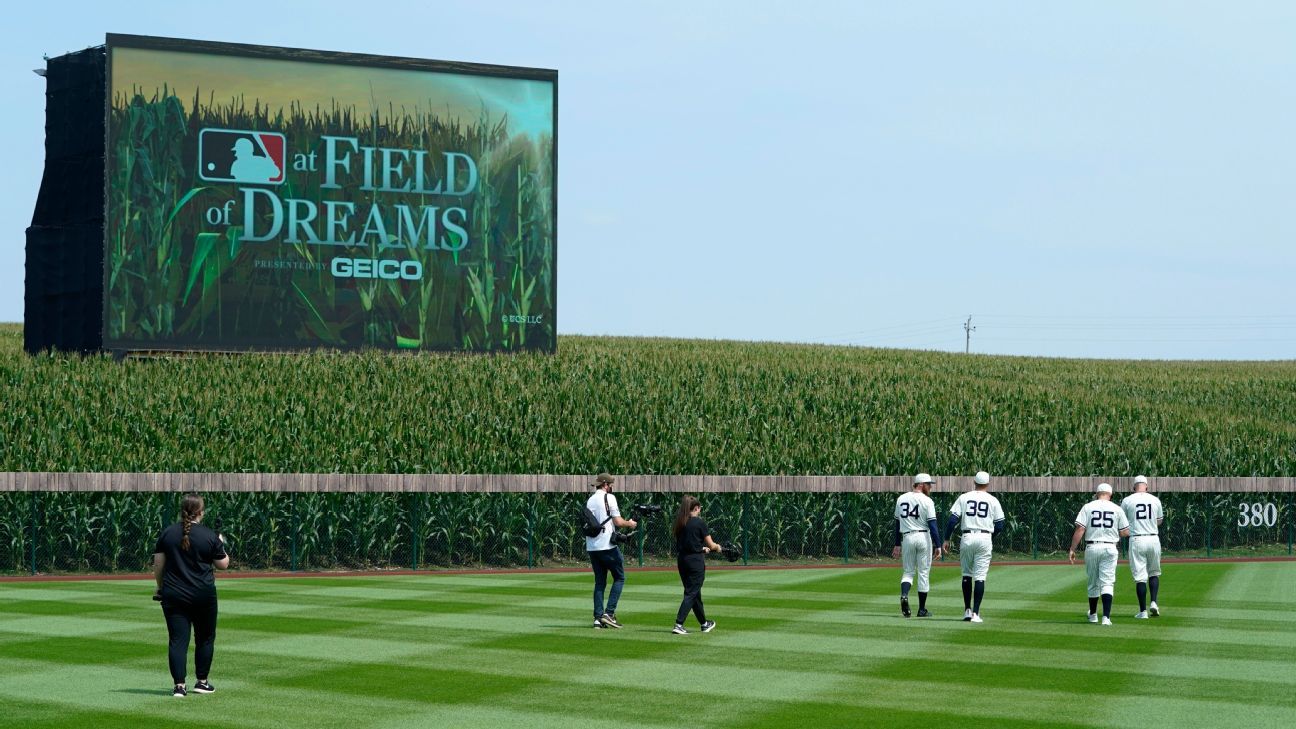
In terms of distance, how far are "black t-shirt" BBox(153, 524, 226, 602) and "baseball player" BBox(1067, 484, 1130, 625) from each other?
12130mm

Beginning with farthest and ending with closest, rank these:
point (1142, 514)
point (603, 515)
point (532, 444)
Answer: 1. point (532, 444)
2. point (1142, 514)
3. point (603, 515)

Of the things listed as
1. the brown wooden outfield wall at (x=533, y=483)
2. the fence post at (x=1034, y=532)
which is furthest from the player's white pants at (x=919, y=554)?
the fence post at (x=1034, y=532)

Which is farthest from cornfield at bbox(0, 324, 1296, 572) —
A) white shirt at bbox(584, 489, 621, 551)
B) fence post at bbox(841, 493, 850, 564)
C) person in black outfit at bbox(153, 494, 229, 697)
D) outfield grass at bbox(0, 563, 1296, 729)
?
person in black outfit at bbox(153, 494, 229, 697)

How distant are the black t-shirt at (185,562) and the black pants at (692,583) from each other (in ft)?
23.9

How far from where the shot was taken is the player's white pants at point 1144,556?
70.4ft

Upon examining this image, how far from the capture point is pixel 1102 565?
2064cm

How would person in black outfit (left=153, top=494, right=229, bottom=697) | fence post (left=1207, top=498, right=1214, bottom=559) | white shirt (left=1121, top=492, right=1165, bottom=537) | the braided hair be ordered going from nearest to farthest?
the braided hair
person in black outfit (left=153, top=494, right=229, bottom=697)
white shirt (left=1121, top=492, right=1165, bottom=537)
fence post (left=1207, top=498, right=1214, bottom=559)

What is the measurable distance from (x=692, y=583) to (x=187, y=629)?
7363 mm

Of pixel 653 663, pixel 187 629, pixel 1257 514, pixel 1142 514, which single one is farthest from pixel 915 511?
pixel 1257 514

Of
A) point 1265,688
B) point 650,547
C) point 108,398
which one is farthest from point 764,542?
point 1265,688

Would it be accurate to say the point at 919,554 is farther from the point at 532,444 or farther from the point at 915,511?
the point at 532,444

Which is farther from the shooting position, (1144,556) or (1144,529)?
(1144,529)

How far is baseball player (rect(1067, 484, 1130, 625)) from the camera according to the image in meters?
20.7

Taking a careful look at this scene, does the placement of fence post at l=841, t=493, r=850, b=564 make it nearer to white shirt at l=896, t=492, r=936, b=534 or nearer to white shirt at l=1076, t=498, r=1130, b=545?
white shirt at l=896, t=492, r=936, b=534
